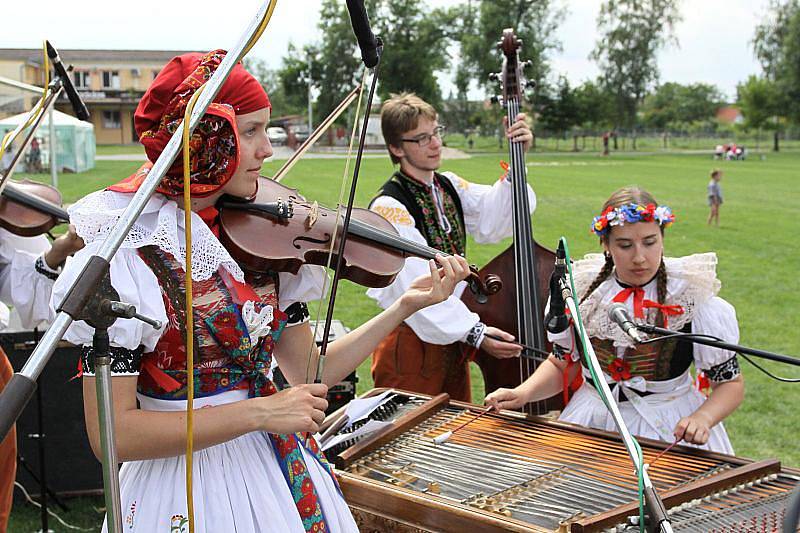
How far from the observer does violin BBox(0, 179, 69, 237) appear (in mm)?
3312

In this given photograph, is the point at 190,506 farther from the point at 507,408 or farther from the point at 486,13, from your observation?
the point at 486,13

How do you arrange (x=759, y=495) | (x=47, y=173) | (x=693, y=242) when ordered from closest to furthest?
(x=759, y=495)
(x=693, y=242)
(x=47, y=173)

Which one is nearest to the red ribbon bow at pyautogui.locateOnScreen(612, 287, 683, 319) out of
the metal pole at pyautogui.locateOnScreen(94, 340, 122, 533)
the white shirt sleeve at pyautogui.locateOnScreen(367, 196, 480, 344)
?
the white shirt sleeve at pyautogui.locateOnScreen(367, 196, 480, 344)

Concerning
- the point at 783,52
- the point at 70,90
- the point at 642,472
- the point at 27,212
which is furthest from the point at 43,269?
the point at 783,52

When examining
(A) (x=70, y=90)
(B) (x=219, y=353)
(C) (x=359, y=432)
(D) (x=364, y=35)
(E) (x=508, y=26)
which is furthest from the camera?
(E) (x=508, y=26)

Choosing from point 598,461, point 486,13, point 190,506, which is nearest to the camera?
point 190,506

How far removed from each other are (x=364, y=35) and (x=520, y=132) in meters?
2.36

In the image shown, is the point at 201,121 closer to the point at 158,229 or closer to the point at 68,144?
the point at 158,229

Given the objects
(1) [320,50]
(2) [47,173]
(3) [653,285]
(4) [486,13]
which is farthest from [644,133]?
(3) [653,285]

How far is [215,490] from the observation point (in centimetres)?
185

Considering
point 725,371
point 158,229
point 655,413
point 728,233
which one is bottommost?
point 728,233

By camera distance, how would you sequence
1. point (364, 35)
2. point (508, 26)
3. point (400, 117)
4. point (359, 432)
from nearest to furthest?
point (364, 35), point (359, 432), point (400, 117), point (508, 26)

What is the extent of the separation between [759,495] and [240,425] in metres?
1.33

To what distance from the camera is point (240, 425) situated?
1762 millimetres
